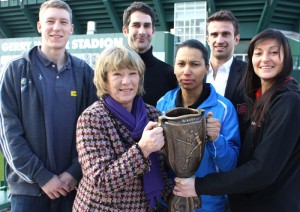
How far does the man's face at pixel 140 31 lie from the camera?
115 inches

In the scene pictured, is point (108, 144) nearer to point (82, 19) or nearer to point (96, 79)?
point (96, 79)

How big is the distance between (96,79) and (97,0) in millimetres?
14910

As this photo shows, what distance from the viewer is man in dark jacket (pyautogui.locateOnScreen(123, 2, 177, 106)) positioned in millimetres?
2773

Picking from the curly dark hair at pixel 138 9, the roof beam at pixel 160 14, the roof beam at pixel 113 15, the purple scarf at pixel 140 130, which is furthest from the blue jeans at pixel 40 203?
the roof beam at pixel 113 15

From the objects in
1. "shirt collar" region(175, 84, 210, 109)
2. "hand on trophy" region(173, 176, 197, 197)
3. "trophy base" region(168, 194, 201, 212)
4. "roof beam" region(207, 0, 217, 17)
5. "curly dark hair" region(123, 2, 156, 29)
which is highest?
"roof beam" region(207, 0, 217, 17)

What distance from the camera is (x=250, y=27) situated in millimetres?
14555

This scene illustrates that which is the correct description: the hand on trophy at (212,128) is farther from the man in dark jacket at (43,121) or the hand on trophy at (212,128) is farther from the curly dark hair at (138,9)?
the curly dark hair at (138,9)

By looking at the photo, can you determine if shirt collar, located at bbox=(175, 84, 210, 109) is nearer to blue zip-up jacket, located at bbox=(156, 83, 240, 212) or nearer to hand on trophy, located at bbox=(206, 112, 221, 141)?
blue zip-up jacket, located at bbox=(156, 83, 240, 212)

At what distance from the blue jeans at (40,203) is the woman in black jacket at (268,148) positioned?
33.0 inches

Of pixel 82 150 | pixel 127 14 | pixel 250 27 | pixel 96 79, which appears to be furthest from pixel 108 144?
pixel 250 27

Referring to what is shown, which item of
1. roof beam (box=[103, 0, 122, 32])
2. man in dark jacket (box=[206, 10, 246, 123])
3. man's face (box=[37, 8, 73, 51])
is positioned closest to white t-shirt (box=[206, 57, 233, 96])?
man in dark jacket (box=[206, 10, 246, 123])

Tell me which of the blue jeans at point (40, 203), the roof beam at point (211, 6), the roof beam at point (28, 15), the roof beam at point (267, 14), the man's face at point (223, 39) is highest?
the roof beam at point (28, 15)

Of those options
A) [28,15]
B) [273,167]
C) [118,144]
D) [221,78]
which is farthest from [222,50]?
[28,15]

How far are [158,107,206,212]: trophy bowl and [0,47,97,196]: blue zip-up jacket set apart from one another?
30.0 inches
